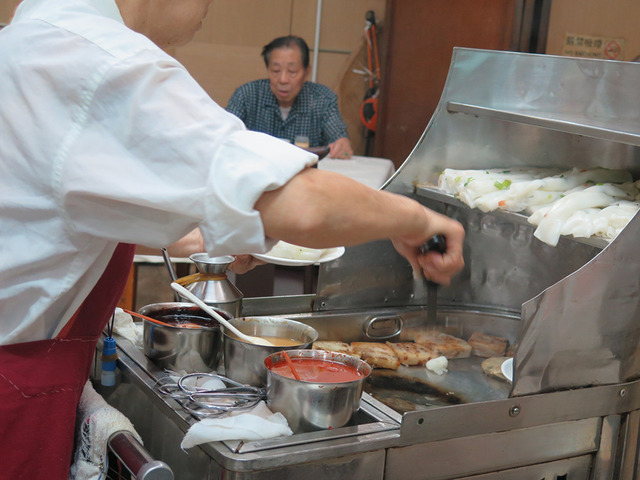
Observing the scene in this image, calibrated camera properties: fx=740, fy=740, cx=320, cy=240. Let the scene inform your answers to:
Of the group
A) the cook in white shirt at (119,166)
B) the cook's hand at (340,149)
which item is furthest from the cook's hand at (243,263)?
the cook's hand at (340,149)

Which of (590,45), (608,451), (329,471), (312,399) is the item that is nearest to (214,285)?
(312,399)

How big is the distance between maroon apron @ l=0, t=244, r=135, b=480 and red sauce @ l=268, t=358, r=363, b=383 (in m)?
0.39

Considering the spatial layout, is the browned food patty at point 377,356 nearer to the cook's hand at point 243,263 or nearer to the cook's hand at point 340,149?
the cook's hand at point 243,263

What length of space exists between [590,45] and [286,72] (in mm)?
2087

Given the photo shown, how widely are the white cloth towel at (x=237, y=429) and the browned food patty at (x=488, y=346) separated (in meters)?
0.96

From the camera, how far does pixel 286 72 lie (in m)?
5.12

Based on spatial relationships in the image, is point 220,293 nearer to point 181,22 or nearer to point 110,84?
point 181,22

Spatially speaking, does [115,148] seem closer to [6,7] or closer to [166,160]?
[166,160]

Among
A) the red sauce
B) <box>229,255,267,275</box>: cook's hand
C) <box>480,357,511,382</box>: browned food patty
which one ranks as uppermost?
<box>229,255,267,275</box>: cook's hand

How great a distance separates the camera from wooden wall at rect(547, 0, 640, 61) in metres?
4.95

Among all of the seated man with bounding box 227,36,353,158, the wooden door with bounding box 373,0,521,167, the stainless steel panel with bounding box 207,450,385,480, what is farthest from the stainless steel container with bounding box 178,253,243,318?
the wooden door with bounding box 373,0,521,167

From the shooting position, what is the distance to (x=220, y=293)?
1895 mm

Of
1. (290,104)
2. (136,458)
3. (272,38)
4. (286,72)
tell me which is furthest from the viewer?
(272,38)

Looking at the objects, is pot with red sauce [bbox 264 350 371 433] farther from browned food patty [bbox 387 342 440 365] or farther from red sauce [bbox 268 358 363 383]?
browned food patty [bbox 387 342 440 365]
